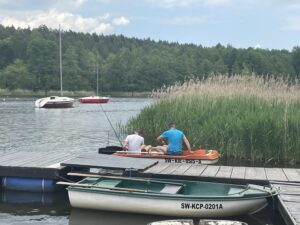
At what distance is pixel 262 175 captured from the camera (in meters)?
12.0

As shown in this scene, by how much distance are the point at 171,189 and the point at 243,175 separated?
209cm

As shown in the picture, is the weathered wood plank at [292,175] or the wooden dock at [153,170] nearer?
the wooden dock at [153,170]

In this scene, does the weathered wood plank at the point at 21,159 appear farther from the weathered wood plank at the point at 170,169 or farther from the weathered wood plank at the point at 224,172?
the weathered wood plank at the point at 224,172

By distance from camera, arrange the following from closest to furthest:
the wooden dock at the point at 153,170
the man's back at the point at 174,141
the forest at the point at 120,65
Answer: the wooden dock at the point at 153,170, the man's back at the point at 174,141, the forest at the point at 120,65

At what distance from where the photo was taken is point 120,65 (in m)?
128

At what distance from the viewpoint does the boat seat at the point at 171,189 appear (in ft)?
35.3

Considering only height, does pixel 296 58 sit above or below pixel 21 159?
above

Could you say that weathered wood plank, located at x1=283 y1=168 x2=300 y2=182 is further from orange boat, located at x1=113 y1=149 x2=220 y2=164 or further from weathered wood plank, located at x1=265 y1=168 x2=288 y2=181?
orange boat, located at x1=113 y1=149 x2=220 y2=164

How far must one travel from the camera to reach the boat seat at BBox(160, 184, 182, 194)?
35.3ft

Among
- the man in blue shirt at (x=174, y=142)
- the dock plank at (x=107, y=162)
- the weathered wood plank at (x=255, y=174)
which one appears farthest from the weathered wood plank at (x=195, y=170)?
the man in blue shirt at (x=174, y=142)

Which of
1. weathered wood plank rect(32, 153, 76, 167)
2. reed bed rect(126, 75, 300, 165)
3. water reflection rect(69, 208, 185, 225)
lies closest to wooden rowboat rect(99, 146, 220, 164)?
weathered wood plank rect(32, 153, 76, 167)

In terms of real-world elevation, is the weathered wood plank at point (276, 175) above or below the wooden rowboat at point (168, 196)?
above

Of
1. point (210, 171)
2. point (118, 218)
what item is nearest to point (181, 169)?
point (210, 171)

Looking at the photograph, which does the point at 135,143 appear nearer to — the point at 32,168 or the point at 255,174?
the point at 32,168
